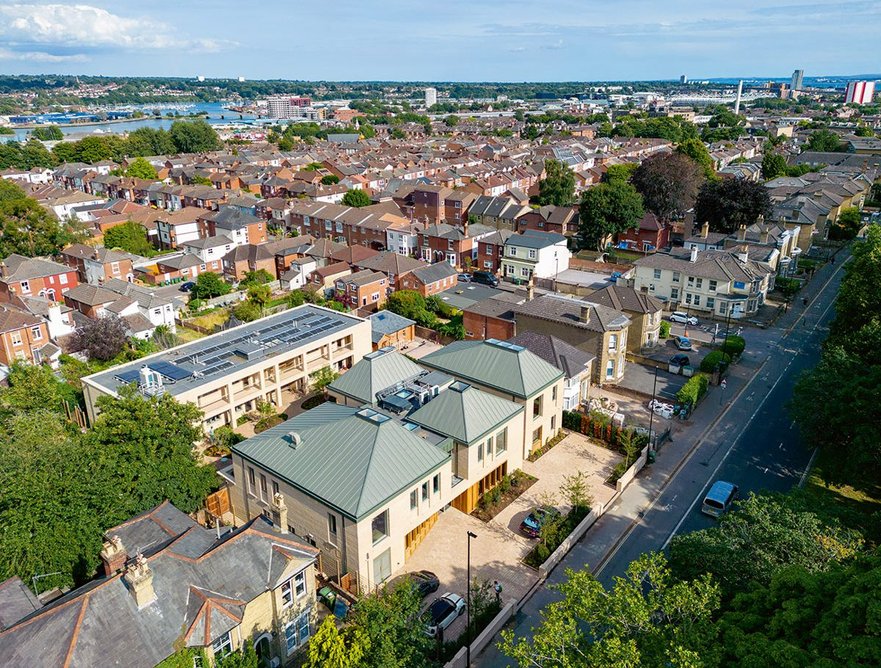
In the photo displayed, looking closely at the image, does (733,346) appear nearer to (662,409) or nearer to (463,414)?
(662,409)

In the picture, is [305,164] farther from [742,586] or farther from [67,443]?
[742,586]

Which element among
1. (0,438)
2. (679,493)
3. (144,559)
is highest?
(144,559)

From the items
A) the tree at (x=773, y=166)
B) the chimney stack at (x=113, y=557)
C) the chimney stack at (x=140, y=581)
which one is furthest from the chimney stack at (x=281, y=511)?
the tree at (x=773, y=166)

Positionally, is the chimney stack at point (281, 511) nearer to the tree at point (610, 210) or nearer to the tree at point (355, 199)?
the tree at point (610, 210)

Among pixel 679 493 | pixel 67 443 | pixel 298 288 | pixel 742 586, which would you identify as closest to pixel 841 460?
pixel 679 493

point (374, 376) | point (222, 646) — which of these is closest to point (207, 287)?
point (374, 376)

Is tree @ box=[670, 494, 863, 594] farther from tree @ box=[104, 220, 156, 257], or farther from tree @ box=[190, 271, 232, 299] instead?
tree @ box=[104, 220, 156, 257]

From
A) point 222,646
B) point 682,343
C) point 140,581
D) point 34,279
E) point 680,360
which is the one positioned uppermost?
point 140,581
